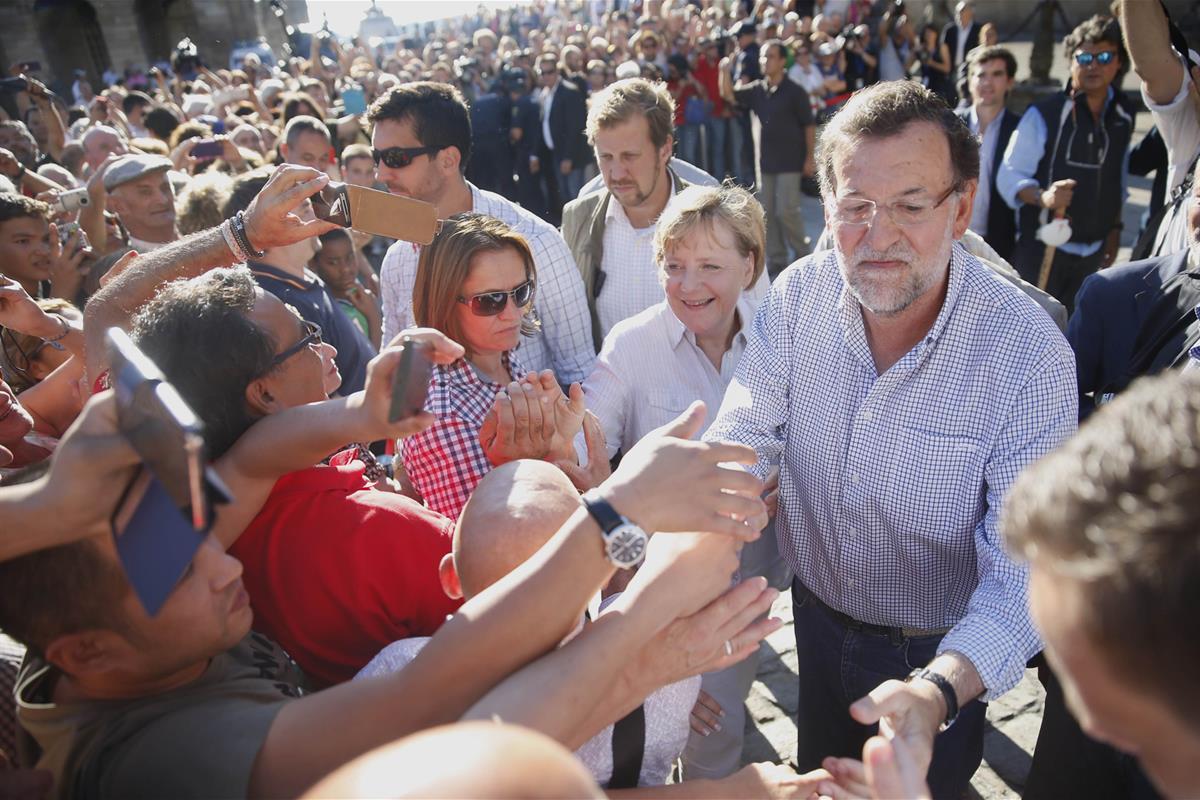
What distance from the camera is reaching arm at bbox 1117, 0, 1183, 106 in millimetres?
3289

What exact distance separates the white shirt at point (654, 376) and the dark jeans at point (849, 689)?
0.73 metres

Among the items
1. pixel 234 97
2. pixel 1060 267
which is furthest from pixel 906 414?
pixel 234 97

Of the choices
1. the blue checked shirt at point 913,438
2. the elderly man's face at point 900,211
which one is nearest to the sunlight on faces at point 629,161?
the blue checked shirt at point 913,438

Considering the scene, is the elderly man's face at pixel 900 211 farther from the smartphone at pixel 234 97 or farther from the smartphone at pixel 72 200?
the smartphone at pixel 234 97

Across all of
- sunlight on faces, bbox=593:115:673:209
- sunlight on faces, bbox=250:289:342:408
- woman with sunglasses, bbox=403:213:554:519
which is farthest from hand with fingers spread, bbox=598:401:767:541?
sunlight on faces, bbox=593:115:673:209

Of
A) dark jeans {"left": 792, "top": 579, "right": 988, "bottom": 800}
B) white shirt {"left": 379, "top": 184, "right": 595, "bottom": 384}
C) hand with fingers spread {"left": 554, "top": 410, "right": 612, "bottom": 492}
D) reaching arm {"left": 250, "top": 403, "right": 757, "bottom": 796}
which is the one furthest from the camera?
white shirt {"left": 379, "top": 184, "right": 595, "bottom": 384}

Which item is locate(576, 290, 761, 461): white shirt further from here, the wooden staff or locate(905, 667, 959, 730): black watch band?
the wooden staff

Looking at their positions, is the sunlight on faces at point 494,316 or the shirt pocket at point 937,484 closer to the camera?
the shirt pocket at point 937,484

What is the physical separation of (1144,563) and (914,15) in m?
19.4

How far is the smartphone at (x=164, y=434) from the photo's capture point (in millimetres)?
968

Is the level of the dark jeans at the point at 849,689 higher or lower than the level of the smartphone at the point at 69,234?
lower

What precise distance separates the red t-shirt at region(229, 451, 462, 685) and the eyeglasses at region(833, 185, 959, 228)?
123cm

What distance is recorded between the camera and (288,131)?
545cm

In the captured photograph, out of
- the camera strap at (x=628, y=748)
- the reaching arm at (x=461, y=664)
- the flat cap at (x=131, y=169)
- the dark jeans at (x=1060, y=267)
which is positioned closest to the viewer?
the reaching arm at (x=461, y=664)
